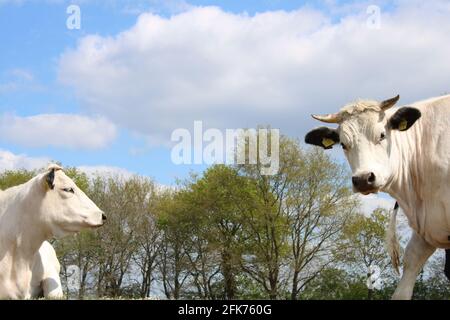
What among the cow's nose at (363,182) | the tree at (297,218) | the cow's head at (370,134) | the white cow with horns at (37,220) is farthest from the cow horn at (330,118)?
the tree at (297,218)

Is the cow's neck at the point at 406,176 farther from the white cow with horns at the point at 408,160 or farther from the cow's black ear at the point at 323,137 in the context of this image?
the cow's black ear at the point at 323,137

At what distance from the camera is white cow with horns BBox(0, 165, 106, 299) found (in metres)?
10.6

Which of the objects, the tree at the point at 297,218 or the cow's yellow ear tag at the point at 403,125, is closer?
the cow's yellow ear tag at the point at 403,125

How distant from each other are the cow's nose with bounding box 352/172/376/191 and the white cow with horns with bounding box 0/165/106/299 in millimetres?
4778

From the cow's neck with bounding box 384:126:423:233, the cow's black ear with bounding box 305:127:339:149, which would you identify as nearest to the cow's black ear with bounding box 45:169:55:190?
the cow's black ear with bounding box 305:127:339:149

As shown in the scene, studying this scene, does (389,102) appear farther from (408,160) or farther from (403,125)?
(408,160)

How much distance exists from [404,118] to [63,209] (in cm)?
568

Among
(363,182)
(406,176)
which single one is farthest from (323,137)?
(363,182)

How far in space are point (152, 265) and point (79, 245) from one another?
7.03 m

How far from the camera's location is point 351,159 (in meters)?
8.06

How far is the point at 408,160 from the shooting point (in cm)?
830

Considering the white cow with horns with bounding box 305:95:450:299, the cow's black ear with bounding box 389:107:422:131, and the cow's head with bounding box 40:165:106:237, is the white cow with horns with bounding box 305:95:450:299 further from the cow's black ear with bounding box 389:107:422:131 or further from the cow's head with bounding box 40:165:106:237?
the cow's head with bounding box 40:165:106:237

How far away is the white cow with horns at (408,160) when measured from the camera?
306 inches
